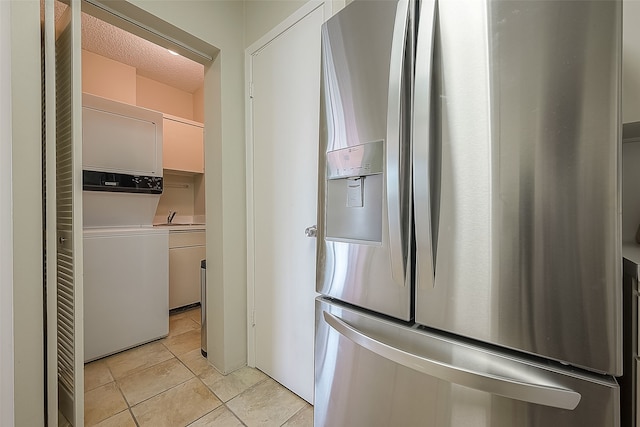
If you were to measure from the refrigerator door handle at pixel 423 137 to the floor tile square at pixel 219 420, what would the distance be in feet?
4.28

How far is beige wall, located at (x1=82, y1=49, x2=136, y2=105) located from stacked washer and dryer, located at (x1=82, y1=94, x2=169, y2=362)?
0.85m

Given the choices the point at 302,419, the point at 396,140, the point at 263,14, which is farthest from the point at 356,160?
the point at 263,14

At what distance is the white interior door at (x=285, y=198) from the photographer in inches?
56.1

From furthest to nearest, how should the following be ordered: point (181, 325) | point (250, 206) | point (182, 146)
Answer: point (182, 146)
point (181, 325)
point (250, 206)

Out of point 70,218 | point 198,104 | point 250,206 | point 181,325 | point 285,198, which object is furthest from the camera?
point 198,104

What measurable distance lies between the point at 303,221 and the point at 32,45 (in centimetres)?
140

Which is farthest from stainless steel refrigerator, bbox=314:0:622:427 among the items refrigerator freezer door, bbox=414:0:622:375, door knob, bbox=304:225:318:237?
door knob, bbox=304:225:318:237

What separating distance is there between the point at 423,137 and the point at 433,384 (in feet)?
2.05

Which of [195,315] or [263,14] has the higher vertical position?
[263,14]

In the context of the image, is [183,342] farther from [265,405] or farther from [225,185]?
Answer: [225,185]

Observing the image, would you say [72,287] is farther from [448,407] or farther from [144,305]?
[448,407]

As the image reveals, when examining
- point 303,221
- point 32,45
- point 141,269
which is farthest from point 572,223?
Result: point 141,269

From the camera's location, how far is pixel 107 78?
2.74 metres

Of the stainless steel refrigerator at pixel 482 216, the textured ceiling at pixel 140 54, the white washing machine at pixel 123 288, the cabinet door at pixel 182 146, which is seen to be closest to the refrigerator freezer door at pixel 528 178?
the stainless steel refrigerator at pixel 482 216
